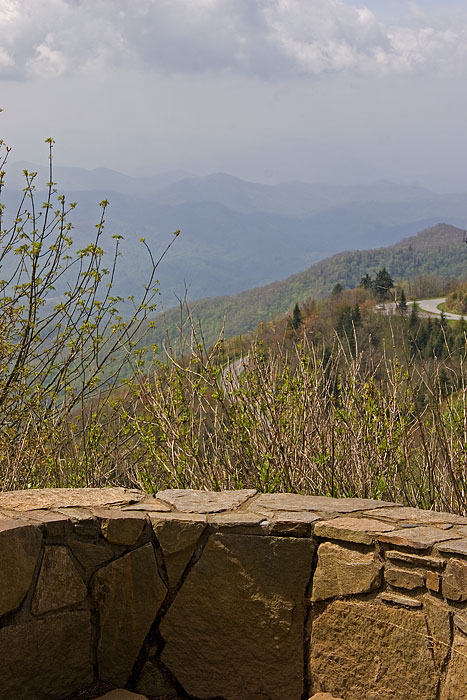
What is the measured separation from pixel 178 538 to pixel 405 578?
0.90 metres

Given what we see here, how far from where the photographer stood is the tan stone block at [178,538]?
2949mm

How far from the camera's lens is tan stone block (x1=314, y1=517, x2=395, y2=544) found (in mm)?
2777

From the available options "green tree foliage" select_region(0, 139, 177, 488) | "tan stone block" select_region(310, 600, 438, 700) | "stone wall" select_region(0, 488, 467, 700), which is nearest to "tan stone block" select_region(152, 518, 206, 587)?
"stone wall" select_region(0, 488, 467, 700)

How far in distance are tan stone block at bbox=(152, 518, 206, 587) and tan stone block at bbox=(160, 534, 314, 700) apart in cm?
6

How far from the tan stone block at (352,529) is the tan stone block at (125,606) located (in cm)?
71

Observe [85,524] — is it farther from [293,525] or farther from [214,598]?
[293,525]

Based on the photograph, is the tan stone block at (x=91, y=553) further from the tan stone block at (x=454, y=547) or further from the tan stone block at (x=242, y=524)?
the tan stone block at (x=454, y=547)

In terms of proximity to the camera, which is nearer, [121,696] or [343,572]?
[343,572]

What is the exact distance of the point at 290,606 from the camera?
2922mm

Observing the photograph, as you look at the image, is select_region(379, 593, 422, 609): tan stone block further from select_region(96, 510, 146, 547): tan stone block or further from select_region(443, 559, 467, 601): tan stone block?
select_region(96, 510, 146, 547): tan stone block

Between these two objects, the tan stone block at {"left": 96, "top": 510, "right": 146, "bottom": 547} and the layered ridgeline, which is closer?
the tan stone block at {"left": 96, "top": 510, "right": 146, "bottom": 547}

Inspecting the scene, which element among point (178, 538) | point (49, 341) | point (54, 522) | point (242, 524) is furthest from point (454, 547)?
point (49, 341)

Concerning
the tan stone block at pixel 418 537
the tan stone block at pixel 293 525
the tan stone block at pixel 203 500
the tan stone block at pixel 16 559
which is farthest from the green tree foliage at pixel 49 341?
the tan stone block at pixel 418 537

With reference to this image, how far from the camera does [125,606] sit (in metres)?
2.98
